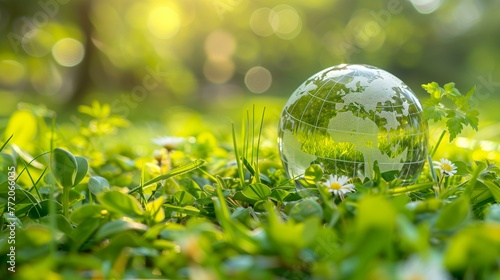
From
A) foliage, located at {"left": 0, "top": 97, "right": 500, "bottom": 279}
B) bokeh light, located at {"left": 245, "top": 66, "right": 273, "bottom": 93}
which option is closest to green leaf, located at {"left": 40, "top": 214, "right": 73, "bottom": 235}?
foliage, located at {"left": 0, "top": 97, "right": 500, "bottom": 279}

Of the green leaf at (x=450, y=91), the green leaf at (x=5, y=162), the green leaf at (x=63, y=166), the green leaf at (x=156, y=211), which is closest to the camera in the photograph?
the green leaf at (x=156, y=211)

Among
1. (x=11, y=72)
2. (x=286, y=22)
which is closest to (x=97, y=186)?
(x=11, y=72)

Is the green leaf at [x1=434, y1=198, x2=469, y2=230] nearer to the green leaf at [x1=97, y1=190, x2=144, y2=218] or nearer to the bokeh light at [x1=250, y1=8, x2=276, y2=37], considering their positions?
the green leaf at [x1=97, y1=190, x2=144, y2=218]

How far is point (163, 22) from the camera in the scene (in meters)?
6.48

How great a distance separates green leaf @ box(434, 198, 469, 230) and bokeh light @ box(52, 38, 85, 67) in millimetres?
5187

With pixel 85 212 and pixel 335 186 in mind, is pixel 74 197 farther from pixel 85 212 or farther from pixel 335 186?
pixel 335 186

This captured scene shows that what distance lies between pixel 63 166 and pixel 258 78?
8.48 meters

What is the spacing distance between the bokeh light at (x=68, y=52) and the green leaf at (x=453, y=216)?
17.0 ft

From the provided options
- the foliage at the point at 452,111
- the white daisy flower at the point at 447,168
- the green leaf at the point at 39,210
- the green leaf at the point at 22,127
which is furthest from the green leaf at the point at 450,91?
the green leaf at the point at 22,127

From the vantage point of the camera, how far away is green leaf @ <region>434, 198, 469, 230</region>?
2.28ft

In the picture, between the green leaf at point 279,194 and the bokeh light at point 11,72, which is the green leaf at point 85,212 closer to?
the green leaf at point 279,194

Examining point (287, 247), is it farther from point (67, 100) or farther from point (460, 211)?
point (67, 100)

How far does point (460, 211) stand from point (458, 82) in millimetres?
7920

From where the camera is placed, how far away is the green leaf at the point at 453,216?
0.70 metres
